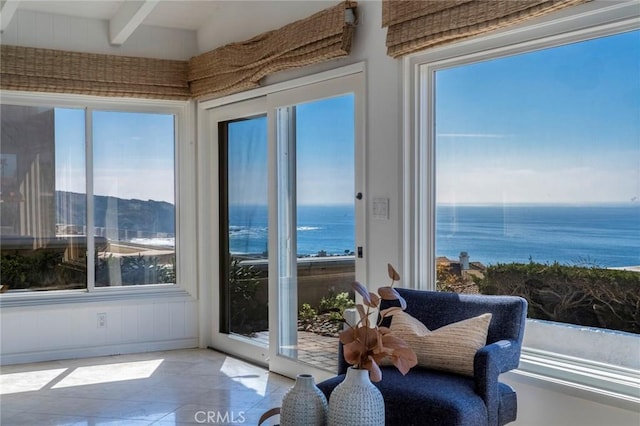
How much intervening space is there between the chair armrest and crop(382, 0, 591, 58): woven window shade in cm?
141

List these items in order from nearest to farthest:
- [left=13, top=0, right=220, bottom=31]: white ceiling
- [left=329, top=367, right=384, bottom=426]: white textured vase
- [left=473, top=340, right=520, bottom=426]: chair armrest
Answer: [left=329, top=367, right=384, bottom=426]: white textured vase < [left=473, top=340, right=520, bottom=426]: chair armrest < [left=13, top=0, right=220, bottom=31]: white ceiling

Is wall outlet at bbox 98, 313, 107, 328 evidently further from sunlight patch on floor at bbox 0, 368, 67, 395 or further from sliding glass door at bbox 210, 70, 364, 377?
sliding glass door at bbox 210, 70, 364, 377

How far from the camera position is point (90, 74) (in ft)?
16.0

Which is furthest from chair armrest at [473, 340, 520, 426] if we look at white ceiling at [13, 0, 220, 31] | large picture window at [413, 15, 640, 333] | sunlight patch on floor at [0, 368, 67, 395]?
white ceiling at [13, 0, 220, 31]

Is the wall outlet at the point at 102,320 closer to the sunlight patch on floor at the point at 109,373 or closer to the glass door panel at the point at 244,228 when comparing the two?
the sunlight patch on floor at the point at 109,373

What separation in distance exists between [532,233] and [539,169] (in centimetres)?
30

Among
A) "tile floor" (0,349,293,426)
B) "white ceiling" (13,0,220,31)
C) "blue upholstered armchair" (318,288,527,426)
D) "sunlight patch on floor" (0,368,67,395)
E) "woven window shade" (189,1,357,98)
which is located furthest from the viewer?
"white ceiling" (13,0,220,31)

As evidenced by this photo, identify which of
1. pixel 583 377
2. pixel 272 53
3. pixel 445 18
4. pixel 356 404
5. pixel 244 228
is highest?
pixel 272 53

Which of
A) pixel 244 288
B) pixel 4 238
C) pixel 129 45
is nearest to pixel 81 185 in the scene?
pixel 4 238

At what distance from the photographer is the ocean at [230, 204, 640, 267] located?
2574 millimetres

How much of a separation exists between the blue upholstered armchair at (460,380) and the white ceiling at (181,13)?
84.4 inches

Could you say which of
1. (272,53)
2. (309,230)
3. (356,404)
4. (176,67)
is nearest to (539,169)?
(356,404)

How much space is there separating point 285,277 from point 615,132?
2.39 m

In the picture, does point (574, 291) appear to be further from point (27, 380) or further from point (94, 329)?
point (94, 329)
